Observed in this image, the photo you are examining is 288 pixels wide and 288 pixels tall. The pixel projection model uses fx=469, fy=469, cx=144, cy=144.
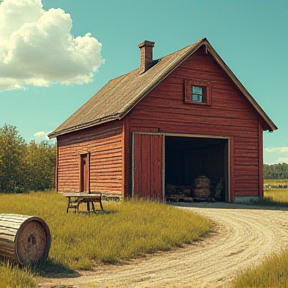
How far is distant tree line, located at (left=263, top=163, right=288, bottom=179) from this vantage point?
504 ft

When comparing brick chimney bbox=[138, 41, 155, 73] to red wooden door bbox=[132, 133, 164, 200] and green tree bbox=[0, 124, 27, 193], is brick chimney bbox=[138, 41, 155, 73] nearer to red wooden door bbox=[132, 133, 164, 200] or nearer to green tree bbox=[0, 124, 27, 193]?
red wooden door bbox=[132, 133, 164, 200]

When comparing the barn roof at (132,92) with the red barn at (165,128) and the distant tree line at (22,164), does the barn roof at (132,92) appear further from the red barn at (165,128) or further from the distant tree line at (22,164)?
the distant tree line at (22,164)

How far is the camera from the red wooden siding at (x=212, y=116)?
22.3 metres

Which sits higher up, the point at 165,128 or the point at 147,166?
the point at 165,128

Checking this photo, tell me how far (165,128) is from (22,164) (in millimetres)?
22057

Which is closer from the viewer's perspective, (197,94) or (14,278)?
(14,278)

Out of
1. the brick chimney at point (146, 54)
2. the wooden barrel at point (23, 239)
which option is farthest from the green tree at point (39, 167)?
the wooden barrel at point (23, 239)

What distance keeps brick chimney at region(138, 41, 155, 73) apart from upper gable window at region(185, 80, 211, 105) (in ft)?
13.3

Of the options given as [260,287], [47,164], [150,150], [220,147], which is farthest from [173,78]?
[47,164]

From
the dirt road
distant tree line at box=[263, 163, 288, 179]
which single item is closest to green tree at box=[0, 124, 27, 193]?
the dirt road

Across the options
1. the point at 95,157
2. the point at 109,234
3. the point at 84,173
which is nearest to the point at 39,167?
the point at 84,173

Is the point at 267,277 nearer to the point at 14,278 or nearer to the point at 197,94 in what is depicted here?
the point at 14,278

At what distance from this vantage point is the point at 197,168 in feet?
99.9

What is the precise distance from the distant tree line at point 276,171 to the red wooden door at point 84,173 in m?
133
